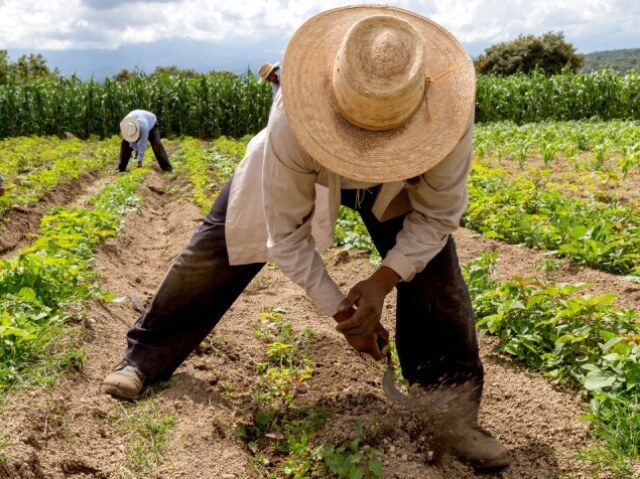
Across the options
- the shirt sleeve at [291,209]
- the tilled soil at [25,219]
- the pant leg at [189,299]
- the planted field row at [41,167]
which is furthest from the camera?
the planted field row at [41,167]

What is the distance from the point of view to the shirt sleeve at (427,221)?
88.7 inches

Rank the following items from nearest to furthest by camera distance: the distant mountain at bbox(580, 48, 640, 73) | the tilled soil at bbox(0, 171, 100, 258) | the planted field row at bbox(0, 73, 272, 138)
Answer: the tilled soil at bbox(0, 171, 100, 258) → the planted field row at bbox(0, 73, 272, 138) → the distant mountain at bbox(580, 48, 640, 73)

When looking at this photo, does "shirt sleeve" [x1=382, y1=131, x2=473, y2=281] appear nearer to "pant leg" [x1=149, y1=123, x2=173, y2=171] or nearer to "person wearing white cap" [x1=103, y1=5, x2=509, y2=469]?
"person wearing white cap" [x1=103, y1=5, x2=509, y2=469]

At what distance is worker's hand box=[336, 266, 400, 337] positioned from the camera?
7.50ft

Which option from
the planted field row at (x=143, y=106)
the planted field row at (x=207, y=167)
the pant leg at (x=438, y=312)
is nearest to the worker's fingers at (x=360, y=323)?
the pant leg at (x=438, y=312)

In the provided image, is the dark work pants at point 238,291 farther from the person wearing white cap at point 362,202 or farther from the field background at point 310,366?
the field background at point 310,366

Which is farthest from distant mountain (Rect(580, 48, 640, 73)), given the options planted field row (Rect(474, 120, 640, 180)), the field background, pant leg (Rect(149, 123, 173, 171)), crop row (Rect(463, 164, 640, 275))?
the field background

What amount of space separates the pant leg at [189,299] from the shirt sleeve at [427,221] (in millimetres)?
825

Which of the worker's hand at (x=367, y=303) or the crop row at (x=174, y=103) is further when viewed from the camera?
the crop row at (x=174, y=103)

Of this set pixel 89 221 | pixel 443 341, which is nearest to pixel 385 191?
pixel 443 341

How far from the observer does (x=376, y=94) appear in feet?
5.96

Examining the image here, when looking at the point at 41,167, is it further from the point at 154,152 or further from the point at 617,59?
the point at 617,59

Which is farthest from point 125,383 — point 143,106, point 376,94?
point 143,106

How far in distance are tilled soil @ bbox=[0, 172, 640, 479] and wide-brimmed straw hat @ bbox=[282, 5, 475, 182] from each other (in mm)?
1254
